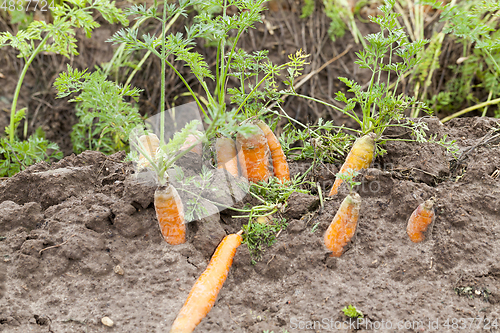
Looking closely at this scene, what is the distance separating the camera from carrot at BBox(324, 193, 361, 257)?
177 cm

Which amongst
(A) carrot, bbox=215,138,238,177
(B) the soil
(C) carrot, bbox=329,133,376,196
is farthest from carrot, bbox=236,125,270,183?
(C) carrot, bbox=329,133,376,196

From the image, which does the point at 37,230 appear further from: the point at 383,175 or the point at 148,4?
the point at 148,4

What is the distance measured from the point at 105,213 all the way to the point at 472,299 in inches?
65.8

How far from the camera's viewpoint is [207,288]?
66.9 inches

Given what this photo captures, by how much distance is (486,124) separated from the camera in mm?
2422

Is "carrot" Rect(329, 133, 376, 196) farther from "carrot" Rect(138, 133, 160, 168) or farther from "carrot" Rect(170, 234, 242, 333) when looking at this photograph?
"carrot" Rect(138, 133, 160, 168)

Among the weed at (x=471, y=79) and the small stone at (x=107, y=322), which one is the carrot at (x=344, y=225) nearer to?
the small stone at (x=107, y=322)

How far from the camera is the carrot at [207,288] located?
1593 mm

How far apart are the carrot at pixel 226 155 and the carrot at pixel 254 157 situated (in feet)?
0.14

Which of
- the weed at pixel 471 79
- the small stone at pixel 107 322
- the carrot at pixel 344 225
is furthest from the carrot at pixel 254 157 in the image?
the weed at pixel 471 79

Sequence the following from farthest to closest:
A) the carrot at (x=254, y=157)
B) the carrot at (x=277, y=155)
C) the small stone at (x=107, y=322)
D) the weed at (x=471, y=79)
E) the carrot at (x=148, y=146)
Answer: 1. the weed at (x=471, y=79)
2. the carrot at (x=277, y=155)
3. the carrot at (x=254, y=157)
4. the carrot at (x=148, y=146)
5. the small stone at (x=107, y=322)

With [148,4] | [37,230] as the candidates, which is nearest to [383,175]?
[37,230]

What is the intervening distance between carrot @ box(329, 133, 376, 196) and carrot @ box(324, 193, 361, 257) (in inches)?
12.7

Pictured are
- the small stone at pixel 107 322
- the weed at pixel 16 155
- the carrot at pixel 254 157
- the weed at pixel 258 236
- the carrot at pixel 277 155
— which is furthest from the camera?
the weed at pixel 16 155
